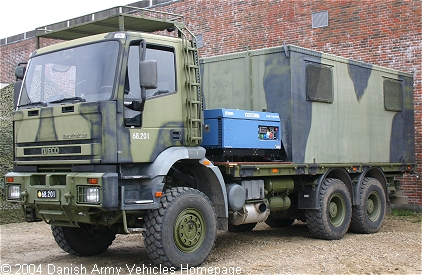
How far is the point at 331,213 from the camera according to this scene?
10461 mm

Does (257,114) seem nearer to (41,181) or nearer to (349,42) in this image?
(41,181)

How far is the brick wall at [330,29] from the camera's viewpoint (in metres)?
14.1

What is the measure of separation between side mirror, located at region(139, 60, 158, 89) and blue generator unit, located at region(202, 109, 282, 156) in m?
1.70

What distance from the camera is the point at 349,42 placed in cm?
1521

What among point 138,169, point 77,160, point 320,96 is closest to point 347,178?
point 320,96

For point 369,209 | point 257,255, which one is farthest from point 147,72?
point 369,209

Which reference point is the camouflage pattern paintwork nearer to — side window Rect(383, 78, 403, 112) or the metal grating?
side window Rect(383, 78, 403, 112)

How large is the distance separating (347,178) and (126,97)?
5.27 metres

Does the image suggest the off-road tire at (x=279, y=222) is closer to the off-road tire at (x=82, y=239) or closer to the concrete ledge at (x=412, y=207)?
the concrete ledge at (x=412, y=207)

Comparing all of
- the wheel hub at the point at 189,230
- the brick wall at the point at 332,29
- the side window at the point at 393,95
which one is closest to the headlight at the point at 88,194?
the wheel hub at the point at 189,230

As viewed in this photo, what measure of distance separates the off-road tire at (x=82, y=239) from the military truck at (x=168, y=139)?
0.02 m

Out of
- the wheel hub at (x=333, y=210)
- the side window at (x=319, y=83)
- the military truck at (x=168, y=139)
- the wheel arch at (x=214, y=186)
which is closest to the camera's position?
the military truck at (x=168, y=139)

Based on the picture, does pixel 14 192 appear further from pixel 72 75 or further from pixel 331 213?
pixel 331 213

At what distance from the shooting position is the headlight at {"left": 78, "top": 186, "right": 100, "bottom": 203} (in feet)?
23.1
